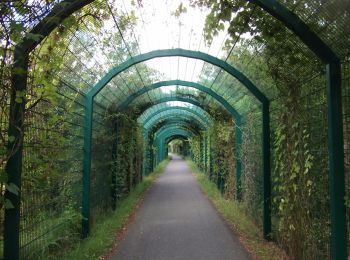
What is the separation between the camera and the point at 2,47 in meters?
3.41

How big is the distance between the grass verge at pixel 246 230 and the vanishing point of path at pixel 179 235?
0.16 metres

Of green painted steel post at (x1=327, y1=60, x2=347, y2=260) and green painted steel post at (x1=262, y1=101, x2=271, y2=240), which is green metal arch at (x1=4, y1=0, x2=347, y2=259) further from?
green painted steel post at (x1=262, y1=101, x2=271, y2=240)

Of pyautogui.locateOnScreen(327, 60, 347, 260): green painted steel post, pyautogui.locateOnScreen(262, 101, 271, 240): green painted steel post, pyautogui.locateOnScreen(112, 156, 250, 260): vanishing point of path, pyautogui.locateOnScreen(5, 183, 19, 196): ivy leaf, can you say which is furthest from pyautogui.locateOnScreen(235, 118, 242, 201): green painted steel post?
pyautogui.locateOnScreen(5, 183, 19, 196): ivy leaf

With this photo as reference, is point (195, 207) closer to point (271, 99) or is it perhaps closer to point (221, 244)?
point (221, 244)

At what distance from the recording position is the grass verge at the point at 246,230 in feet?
20.7

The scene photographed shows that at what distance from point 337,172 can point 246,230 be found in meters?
4.41

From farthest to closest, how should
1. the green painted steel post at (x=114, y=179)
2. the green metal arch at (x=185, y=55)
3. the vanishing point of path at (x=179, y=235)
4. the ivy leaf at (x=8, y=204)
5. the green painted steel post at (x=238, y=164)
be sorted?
the green painted steel post at (x=238, y=164)
the green painted steel post at (x=114, y=179)
the green metal arch at (x=185, y=55)
the vanishing point of path at (x=179, y=235)
the ivy leaf at (x=8, y=204)

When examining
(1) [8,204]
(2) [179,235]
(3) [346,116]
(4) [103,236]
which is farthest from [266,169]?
(1) [8,204]

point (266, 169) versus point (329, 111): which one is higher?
point (329, 111)

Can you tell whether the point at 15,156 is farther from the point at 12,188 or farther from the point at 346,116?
the point at 346,116

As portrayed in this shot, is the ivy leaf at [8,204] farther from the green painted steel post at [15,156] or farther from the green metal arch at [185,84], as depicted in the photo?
the green metal arch at [185,84]

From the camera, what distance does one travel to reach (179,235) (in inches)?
312

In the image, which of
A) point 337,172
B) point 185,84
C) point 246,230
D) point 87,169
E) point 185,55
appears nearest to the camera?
point 337,172

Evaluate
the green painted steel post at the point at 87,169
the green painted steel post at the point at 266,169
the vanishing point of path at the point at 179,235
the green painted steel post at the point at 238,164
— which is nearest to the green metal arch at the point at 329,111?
the vanishing point of path at the point at 179,235
